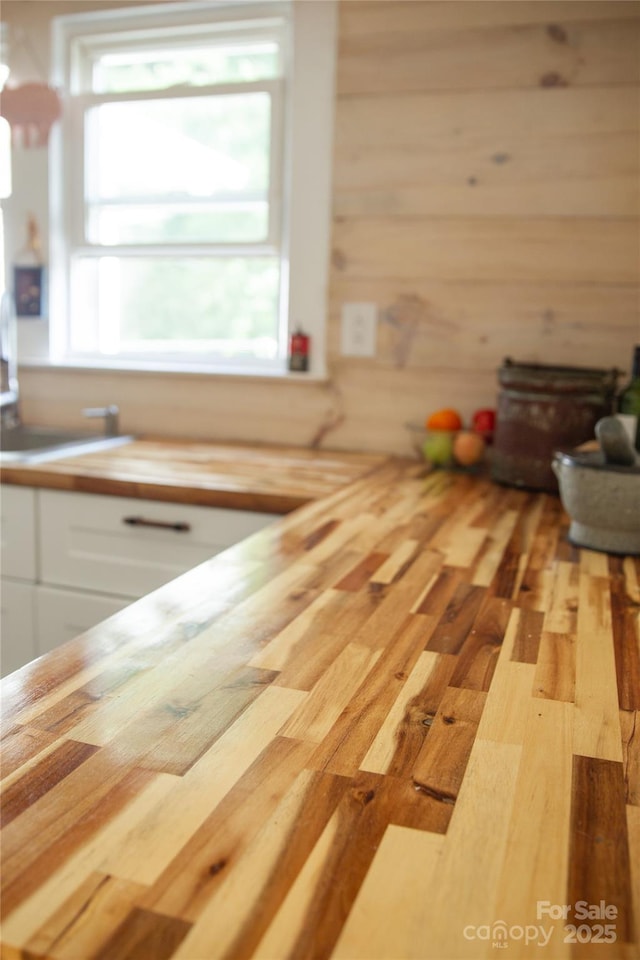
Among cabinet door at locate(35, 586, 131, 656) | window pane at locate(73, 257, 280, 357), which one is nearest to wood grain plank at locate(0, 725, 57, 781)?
cabinet door at locate(35, 586, 131, 656)

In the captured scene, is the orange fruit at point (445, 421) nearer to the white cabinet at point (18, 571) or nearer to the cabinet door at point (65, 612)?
the cabinet door at point (65, 612)

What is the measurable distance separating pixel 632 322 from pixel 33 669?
1731 millimetres

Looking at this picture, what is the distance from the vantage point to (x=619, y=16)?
198 centimetres

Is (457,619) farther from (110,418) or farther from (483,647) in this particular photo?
(110,418)

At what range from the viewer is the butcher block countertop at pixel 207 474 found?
1754mm

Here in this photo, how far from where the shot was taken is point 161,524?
1813 mm

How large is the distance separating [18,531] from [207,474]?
0.47 m

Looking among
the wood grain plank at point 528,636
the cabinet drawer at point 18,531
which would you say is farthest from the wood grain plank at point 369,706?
the cabinet drawer at point 18,531

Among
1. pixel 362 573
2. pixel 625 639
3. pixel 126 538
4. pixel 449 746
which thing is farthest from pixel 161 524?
pixel 449 746

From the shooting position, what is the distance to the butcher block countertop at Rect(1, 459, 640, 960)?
0.49 metres

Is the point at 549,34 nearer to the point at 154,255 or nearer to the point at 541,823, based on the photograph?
the point at 154,255

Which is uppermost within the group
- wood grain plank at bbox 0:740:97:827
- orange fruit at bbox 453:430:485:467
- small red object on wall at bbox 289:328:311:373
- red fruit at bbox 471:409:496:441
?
small red object on wall at bbox 289:328:311:373

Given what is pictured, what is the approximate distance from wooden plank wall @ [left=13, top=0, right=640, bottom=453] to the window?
0.12 m

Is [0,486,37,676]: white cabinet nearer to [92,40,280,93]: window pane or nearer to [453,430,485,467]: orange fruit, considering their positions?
[453,430,485,467]: orange fruit
